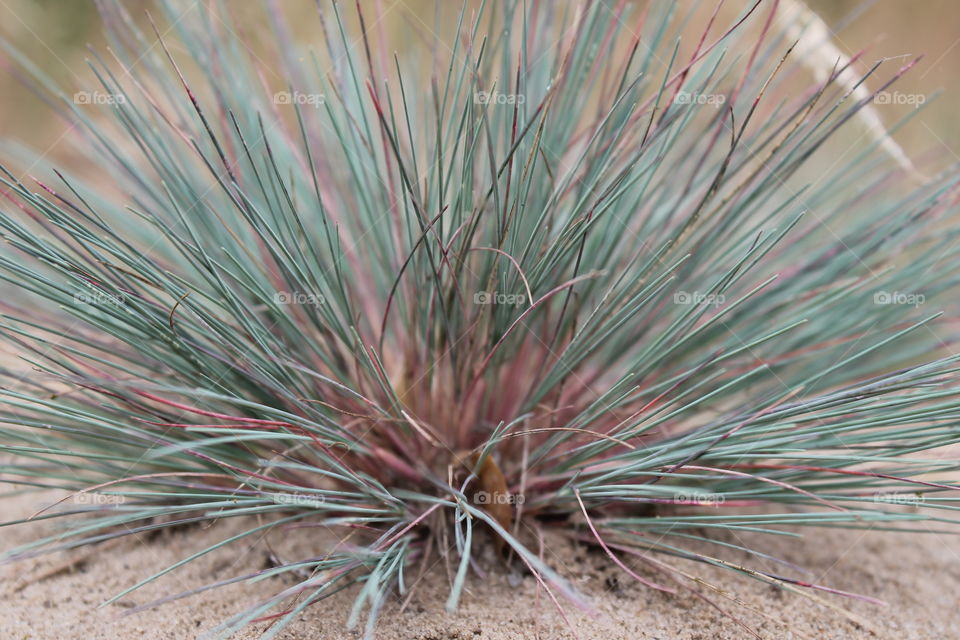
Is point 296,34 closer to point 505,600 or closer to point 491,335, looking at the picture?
point 491,335

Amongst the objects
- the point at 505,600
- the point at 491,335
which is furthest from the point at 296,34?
the point at 505,600

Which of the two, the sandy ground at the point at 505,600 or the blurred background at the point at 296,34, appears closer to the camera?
the sandy ground at the point at 505,600

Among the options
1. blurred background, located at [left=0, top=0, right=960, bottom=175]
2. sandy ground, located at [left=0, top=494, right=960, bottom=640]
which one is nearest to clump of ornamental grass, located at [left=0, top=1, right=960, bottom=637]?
sandy ground, located at [left=0, top=494, right=960, bottom=640]

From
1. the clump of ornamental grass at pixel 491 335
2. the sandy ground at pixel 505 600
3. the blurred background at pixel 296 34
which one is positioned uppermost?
the blurred background at pixel 296 34

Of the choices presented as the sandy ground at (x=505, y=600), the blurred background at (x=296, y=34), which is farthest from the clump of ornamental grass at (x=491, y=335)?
the blurred background at (x=296, y=34)

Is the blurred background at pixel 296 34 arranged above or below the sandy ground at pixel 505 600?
above

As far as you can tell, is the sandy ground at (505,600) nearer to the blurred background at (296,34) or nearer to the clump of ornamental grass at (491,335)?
the clump of ornamental grass at (491,335)

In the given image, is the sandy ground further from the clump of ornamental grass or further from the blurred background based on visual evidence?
the blurred background
